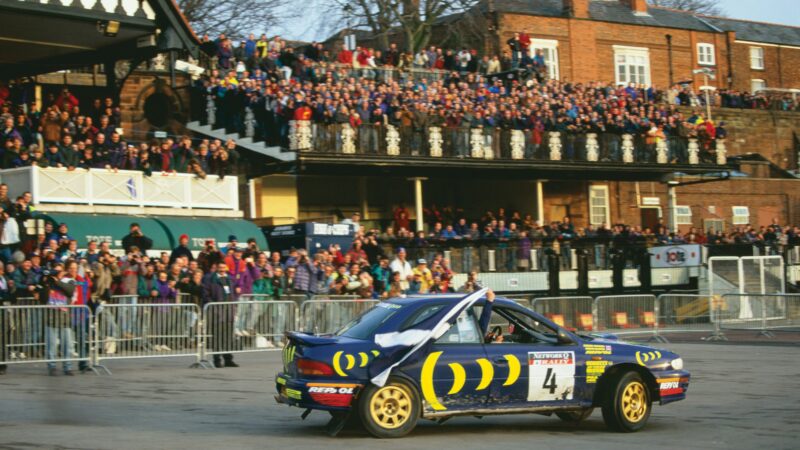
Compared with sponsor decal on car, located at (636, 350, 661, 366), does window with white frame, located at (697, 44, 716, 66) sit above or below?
above

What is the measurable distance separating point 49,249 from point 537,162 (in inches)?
894

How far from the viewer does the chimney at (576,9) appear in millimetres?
54844

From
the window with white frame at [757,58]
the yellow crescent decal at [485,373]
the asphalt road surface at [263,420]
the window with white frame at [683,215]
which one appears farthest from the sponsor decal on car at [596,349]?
the window with white frame at [757,58]

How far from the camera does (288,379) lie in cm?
1284

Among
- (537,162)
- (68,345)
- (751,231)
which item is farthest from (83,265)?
(751,231)

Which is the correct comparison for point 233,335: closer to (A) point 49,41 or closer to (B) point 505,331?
(B) point 505,331

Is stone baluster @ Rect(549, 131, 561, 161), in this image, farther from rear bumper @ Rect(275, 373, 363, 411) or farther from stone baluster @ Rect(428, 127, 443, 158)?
rear bumper @ Rect(275, 373, 363, 411)

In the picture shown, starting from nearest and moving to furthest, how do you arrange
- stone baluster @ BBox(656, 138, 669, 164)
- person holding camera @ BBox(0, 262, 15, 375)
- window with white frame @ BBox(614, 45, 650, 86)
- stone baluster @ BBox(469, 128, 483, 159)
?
person holding camera @ BBox(0, 262, 15, 375), stone baluster @ BBox(469, 128, 483, 159), stone baluster @ BBox(656, 138, 669, 164), window with white frame @ BBox(614, 45, 650, 86)

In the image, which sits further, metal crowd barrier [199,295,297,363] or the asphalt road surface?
metal crowd barrier [199,295,297,363]

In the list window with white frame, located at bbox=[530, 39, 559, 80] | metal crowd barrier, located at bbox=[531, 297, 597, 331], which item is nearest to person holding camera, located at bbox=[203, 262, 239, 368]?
metal crowd barrier, located at bbox=[531, 297, 597, 331]

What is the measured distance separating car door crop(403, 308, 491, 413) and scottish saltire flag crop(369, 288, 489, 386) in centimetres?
11

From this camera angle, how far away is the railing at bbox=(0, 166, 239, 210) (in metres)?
28.0

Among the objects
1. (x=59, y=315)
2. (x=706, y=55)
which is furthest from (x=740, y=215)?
(x=59, y=315)

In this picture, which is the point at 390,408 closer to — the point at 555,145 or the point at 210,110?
the point at 210,110
